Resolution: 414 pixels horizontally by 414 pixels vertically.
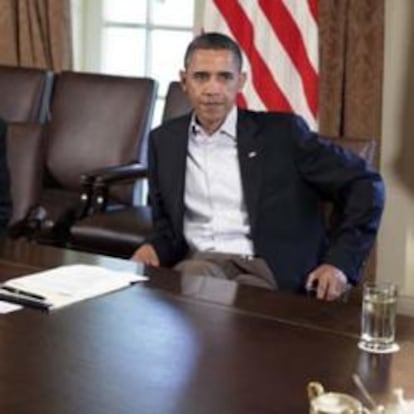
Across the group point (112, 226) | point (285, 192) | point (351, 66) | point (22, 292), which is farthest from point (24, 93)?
point (22, 292)

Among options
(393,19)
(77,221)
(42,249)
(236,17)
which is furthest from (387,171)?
(42,249)

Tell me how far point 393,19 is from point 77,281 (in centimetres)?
215

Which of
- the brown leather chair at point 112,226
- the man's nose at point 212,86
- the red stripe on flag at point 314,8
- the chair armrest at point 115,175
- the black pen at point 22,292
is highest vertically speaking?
the red stripe on flag at point 314,8

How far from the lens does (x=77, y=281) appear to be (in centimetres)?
194

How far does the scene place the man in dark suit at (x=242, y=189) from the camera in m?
2.45

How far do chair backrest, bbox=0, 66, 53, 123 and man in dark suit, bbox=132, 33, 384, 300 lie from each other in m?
1.51

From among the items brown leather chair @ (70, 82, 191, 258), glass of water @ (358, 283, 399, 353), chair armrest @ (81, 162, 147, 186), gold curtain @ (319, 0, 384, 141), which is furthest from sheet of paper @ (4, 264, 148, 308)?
gold curtain @ (319, 0, 384, 141)

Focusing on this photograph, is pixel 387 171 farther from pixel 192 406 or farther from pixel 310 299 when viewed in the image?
pixel 192 406

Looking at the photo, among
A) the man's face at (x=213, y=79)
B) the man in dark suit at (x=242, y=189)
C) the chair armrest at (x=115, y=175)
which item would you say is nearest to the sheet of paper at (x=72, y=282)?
the man in dark suit at (x=242, y=189)

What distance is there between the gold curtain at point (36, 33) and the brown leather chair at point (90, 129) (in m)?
0.30

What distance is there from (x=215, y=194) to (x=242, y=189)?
81 mm

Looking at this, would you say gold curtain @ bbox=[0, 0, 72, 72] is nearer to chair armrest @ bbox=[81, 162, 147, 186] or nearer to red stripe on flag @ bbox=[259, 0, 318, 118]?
chair armrest @ bbox=[81, 162, 147, 186]

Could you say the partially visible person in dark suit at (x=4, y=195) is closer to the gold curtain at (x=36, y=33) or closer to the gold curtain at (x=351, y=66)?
the gold curtain at (x=351, y=66)

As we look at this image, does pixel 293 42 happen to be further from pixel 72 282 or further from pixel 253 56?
pixel 72 282
